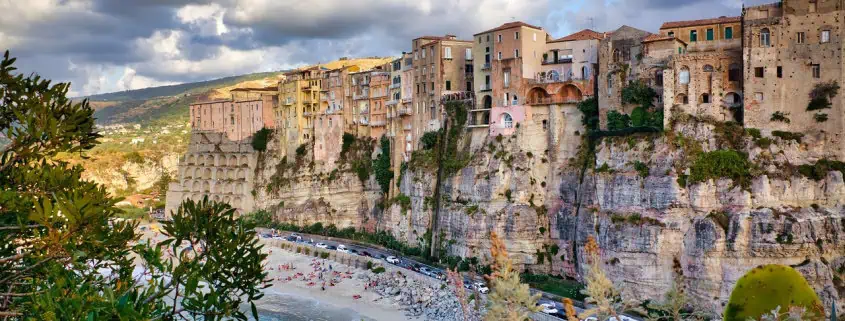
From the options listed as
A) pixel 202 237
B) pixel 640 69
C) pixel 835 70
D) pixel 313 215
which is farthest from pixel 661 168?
pixel 313 215

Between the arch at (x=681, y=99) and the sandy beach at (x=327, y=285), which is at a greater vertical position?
the arch at (x=681, y=99)

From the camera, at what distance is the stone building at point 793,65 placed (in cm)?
4316

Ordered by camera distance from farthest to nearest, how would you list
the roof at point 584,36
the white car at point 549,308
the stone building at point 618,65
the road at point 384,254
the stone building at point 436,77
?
1. the stone building at point 436,77
2. the roof at point 584,36
3. the stone building at point 618,65
4. the road at point 384,254
5. the white car at point 549,308

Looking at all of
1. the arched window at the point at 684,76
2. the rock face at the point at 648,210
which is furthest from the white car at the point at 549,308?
the arched window at the point at 684,76

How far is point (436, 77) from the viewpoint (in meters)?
63.5

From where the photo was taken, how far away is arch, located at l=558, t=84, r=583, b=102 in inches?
2135

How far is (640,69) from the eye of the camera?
49.2 metres

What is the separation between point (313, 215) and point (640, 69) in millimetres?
38176

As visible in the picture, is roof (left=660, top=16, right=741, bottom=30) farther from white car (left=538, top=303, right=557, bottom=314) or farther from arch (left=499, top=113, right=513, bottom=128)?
white car (left=538, top=303, right=557, bottom=314)

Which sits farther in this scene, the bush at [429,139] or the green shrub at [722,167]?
the bush at [429,139]

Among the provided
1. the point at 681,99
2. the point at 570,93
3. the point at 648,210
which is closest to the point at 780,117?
the point at 681,99

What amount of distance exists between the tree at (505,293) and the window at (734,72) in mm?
40262

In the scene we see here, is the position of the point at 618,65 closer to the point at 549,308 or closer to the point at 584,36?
the point at 584,36

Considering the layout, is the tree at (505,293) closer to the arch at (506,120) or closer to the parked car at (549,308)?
the parked car at (549,308)
